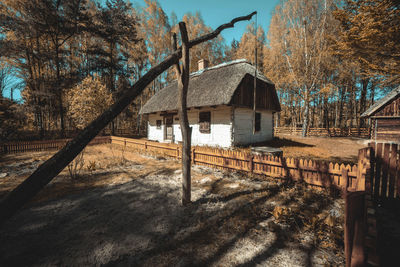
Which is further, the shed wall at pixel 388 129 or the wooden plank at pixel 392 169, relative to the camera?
the shed wall at pixel 388 129

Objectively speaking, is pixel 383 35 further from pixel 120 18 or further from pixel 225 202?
pixel 120 18

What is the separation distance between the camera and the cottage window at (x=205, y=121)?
1170cm

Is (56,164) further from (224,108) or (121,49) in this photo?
(121,49)

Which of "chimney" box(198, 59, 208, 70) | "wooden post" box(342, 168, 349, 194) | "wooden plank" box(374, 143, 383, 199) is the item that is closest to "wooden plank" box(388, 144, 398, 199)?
"wooden plank" box(374, 143, 383, 199)

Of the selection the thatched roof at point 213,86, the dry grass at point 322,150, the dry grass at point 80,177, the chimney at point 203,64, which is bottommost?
the dry grass at point 80,177

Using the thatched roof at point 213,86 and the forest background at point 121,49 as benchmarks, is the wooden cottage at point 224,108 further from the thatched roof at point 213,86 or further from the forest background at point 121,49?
the forest background at point 121,49

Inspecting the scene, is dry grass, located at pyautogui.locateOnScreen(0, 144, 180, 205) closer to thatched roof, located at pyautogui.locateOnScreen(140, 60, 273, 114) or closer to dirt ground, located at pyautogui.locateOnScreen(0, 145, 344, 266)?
dirt ground, located at pyautogui.locateOnScreen(0, 145, 344, 266)

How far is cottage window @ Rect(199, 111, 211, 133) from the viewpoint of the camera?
38.4 ft

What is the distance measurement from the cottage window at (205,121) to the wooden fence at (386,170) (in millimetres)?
8889

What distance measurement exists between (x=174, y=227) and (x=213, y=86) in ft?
34.1

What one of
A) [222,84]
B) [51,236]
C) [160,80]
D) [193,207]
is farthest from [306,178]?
[160,80]

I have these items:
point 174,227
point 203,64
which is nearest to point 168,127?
point 203,64

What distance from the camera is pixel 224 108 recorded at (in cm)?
1084

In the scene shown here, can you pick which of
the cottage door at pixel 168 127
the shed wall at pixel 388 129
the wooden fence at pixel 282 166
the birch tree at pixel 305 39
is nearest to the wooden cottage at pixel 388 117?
the shed wall at pixel 388 129
